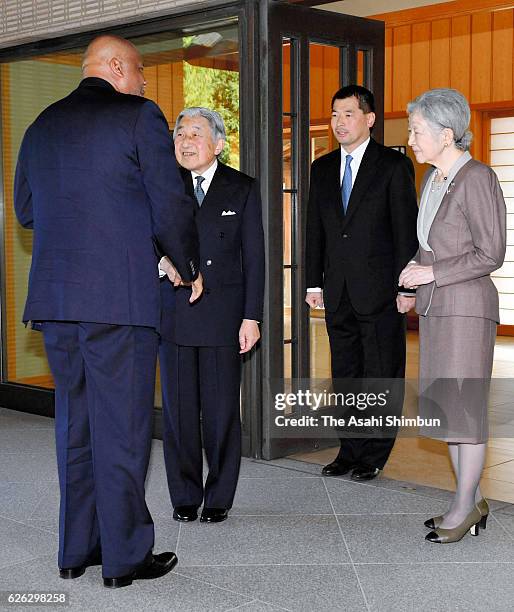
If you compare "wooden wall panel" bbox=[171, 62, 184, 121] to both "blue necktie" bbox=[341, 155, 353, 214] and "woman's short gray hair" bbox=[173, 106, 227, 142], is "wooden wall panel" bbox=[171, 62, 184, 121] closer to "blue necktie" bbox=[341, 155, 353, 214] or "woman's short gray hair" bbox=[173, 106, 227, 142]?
"blue necktie" bbox=[341, 155, 353, 214]

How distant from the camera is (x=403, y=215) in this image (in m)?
4.27

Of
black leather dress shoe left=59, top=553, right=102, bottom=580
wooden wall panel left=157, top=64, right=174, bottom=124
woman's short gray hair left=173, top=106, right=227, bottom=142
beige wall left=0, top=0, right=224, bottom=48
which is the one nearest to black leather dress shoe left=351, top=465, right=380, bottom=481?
black leather dress shoe left=59, top=553, right=102, bottom=580

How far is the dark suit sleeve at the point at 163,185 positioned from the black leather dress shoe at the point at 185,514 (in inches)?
49.2

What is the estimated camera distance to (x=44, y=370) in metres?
6.25

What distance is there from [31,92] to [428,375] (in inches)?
145

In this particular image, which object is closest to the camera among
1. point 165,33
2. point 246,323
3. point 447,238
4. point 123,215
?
point 123,215

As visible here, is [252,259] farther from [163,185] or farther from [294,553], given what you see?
[294,553]

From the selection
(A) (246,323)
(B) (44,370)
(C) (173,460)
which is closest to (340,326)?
(A) (246,323)

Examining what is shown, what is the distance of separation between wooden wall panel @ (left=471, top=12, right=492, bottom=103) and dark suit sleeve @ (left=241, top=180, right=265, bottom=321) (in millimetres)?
7387

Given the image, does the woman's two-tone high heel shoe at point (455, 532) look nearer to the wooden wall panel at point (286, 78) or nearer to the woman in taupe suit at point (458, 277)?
the woman in taupe suit at point (458, 277)

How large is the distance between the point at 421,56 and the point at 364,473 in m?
7.62

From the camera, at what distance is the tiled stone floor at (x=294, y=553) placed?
3.02m

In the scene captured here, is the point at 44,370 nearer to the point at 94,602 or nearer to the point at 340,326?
the point at 340,326

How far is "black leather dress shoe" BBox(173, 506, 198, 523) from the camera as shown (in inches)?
150
